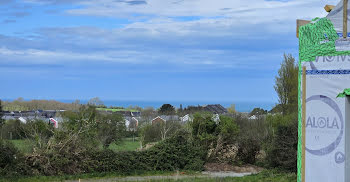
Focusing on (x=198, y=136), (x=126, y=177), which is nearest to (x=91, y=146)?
(x=126, y=177)

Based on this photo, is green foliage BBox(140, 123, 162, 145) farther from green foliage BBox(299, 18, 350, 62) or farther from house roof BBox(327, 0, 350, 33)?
house roof BBox(327, 0, 350, 33)

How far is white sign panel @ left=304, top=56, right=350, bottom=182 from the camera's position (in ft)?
26.2

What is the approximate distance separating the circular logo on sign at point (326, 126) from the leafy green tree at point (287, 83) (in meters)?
25.7

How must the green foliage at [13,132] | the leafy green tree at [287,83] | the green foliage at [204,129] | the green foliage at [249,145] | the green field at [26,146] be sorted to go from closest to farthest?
1. the green field at [26,146]
2. the green foliage at [204,129]
3. the green foliage at [249,145]
4. the green foliage at [13,132]
5. the leafy green tree at [287,83]

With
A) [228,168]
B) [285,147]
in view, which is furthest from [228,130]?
[285,147]

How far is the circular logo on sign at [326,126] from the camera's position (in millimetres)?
8023

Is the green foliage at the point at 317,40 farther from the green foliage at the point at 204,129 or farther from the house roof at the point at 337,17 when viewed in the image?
the green foliage at the point at 204,129

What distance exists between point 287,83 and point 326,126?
27.3 metres

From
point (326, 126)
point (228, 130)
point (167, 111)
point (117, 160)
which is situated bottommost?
point (117, 160)

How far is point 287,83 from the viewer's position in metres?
34.8

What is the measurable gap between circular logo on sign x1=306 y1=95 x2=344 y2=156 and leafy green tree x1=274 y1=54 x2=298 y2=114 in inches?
1012

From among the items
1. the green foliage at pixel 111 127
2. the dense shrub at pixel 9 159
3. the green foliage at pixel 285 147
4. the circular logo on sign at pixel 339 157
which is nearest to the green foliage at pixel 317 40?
the circular logo on sign at pixel 339 157

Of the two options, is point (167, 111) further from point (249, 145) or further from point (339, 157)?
point (339, 157)

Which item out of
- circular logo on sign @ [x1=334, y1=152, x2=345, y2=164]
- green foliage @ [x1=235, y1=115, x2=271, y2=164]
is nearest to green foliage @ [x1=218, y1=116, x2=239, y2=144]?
green foliage @ [x1=235, y1=115, x2=271, y2=164]
